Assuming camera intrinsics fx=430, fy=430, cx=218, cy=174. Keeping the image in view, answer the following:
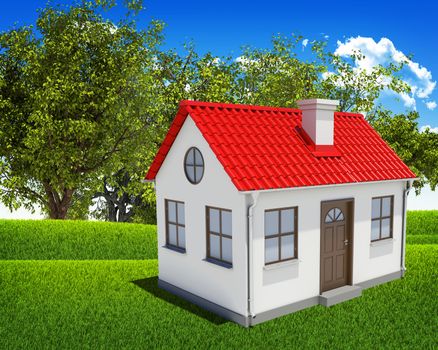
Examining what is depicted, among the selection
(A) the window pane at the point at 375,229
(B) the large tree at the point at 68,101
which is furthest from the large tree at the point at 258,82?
(A) the window pane at the point at 375,229

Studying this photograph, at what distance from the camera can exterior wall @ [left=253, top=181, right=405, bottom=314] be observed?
942 cm

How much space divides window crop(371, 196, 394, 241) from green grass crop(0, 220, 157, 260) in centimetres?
941

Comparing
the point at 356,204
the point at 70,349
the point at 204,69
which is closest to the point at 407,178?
the point at 356,204

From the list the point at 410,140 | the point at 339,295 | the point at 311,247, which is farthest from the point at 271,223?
the point at 410,140

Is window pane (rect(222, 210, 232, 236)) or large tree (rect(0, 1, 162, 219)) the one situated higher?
large tree (rect(0, 1, 162, 219))

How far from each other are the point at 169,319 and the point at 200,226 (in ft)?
7.43

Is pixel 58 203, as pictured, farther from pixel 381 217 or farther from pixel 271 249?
pixel 381 217

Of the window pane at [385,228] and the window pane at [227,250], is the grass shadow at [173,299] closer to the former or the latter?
the window pane at [227,250]

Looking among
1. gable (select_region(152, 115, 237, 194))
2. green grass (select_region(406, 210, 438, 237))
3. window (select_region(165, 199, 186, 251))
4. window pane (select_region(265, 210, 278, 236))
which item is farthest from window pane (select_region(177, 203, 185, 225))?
green grass (select_region(406, 210, 438, 237))

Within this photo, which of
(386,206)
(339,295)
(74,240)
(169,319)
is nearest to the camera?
(169,319)

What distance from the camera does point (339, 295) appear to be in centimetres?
1075

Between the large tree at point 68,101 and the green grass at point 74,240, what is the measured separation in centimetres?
267

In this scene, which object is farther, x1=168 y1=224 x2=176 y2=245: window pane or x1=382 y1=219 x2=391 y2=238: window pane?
x1=382 y1=219 x2=391 y2=238: window pane

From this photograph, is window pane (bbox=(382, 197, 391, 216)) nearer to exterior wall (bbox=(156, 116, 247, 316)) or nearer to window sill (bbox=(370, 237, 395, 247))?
window sill (bbox=(370, 237, 395, 247))
